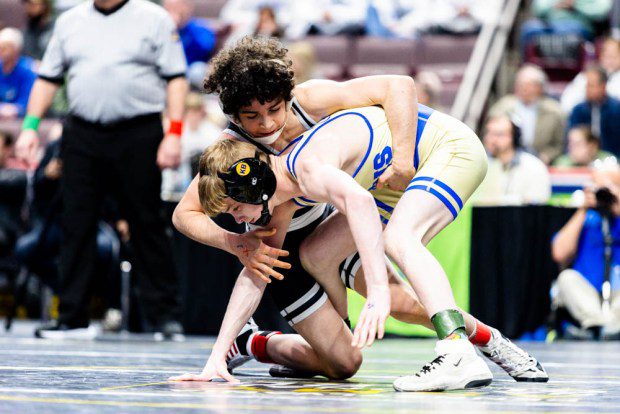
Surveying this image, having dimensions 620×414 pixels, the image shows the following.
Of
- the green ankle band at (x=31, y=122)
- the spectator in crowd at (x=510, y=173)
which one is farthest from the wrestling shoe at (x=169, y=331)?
the spectator in crowd at (x=510, y=173)

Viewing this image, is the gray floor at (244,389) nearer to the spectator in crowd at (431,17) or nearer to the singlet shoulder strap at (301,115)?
the singlet shoulder strap at (301,115)

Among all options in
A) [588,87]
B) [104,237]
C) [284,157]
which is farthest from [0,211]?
[284,157]

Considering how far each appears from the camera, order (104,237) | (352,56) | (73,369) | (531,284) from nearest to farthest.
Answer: (73,369) → (531,284) → (104,237) → (352,56)

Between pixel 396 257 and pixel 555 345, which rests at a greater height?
pixel 396 257

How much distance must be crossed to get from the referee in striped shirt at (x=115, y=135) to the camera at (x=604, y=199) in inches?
102

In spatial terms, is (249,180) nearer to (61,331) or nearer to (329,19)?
(61,331)

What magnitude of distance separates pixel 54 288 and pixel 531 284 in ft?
9.65

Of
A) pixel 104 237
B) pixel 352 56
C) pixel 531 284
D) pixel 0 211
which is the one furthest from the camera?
pixel 352 56

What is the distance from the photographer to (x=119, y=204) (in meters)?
6.04

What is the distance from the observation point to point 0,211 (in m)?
8.42

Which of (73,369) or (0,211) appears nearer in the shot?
(73,369)

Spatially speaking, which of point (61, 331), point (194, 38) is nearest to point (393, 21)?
point (194, 38)

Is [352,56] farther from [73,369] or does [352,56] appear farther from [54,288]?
[73,369]

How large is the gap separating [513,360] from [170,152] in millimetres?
2538
